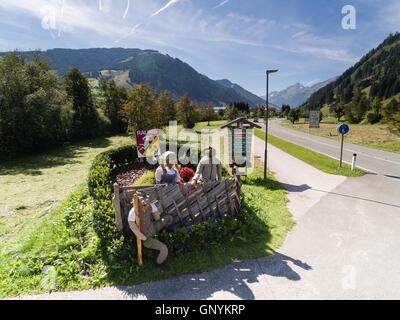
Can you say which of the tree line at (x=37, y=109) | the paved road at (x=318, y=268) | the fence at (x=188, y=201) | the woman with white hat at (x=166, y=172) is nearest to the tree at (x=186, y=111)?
the tree line at (x=37, y=109)

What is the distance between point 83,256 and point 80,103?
36.0 meters

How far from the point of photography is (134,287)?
14.0ft

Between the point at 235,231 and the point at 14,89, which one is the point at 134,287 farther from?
the point at 14,89

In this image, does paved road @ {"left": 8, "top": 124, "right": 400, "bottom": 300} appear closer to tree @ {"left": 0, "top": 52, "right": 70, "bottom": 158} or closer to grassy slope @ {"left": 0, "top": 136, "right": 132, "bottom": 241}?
grassy slope @ {"left": 0, "top": 136, "right": 132, "bottom": 241}

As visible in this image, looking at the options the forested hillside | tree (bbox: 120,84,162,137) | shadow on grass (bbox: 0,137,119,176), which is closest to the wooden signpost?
tree (bbox: 120,84,162,137)

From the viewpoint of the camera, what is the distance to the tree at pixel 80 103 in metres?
33.6

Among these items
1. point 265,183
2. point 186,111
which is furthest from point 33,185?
point 186,111

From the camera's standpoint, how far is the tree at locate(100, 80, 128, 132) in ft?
133

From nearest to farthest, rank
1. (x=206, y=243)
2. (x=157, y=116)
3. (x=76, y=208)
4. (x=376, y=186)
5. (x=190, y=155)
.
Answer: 1. (x=206, y=243)
2. (x=76, y=208)
3. (x=376, y=186)
4. (x=190, y=155)
5. (x=157, y=116)

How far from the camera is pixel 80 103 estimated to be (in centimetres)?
3453

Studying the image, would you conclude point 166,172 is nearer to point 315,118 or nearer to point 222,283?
point 222,283
